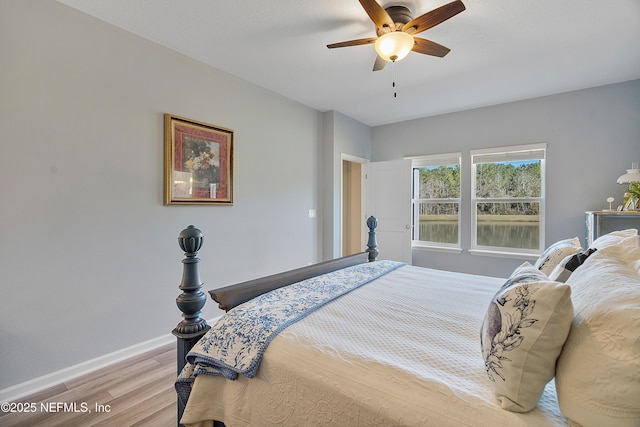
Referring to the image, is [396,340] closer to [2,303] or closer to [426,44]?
[426,44]

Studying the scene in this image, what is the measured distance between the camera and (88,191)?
2.18 meters

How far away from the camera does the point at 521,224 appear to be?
3953 mm

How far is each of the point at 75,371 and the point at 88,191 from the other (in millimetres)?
1313

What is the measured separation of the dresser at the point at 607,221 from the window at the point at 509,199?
1.94ft

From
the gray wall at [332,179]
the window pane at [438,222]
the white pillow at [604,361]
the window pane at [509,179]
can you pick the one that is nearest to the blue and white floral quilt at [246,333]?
the white pillow at [604,361]

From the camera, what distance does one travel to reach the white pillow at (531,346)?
31.2 inches

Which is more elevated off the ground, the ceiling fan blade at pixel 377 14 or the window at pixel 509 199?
the ceiling fan blade at pixel 377 14

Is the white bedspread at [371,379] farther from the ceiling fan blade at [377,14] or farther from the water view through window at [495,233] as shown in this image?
the water view through window at [495,233]

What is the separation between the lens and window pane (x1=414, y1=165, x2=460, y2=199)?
4.40m

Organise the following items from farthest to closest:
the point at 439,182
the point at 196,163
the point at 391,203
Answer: the point at 391,203, the point at 439,182, the point at 196,163

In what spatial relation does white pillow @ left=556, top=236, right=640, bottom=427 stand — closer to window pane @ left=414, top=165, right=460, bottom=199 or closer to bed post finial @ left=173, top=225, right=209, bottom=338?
bed post finial @ left=173, top=225, right=209, bottom=338

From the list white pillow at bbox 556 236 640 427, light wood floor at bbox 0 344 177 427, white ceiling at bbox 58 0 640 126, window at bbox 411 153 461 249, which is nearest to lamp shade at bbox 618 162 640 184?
white ceiling at bbox 58 0 640 126

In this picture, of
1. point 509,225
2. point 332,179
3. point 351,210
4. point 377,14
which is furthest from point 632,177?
point 351,210

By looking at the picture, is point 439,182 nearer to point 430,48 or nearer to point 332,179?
point 332,179
